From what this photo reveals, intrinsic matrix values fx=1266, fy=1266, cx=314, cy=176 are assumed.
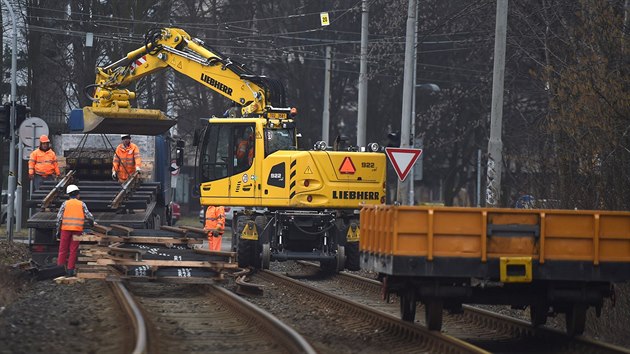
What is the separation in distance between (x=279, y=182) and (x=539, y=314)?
34.4ft

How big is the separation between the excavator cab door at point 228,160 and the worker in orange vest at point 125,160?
1.75m

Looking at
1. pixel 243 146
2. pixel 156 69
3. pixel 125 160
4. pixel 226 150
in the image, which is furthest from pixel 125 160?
pixel 243 146

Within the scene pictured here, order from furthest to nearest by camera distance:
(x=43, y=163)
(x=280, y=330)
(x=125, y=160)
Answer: (x=125, y=160) → (x=43, y=163) → (x=280, y=330)

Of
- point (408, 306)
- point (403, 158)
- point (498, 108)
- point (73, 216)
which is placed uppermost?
point (498, 108)

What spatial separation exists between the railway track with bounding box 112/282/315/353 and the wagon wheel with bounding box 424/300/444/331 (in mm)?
1687

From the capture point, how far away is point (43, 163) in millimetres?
26844

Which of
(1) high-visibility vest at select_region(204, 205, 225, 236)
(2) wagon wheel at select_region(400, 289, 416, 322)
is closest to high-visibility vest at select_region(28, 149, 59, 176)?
(1) high-visibility vest at select_region(204, 205, 225, 236)

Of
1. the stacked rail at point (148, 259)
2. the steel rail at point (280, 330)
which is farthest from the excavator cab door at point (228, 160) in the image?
the steel rail at point (280, 330)

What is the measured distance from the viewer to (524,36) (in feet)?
105

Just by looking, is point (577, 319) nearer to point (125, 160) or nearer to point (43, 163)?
point (125, 160)

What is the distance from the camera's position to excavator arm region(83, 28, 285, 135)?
1043 inches

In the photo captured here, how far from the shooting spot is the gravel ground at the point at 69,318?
13.2m

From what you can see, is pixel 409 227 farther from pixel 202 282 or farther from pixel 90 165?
pixel 90 165

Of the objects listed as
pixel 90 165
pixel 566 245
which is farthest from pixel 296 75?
pixel 566 245
